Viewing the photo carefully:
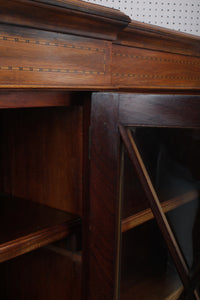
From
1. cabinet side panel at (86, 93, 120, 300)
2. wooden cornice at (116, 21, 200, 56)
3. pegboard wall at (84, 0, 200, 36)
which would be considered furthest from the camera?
pegboard wall at (84, 0, 200, 36)

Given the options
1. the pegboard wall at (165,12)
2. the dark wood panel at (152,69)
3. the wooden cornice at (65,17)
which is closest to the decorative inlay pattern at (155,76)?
the dark wood panel at (152,69)

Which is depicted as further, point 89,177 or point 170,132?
point 89,177

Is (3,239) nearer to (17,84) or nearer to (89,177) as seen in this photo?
(89,177)

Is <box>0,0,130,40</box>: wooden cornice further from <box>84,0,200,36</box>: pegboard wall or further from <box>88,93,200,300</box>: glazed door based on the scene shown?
<box>84,0,200,36</box>: pegboard wall

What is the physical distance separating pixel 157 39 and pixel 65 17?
36 cm

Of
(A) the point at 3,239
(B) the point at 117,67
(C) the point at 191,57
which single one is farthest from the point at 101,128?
(C) the point at 191,57

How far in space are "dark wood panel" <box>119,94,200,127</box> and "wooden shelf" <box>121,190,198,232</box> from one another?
14cm

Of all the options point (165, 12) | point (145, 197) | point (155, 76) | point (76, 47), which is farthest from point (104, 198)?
point (165, 12)

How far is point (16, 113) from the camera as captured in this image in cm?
99

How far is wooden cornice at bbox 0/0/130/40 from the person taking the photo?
1.78ft

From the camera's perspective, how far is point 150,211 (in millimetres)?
642

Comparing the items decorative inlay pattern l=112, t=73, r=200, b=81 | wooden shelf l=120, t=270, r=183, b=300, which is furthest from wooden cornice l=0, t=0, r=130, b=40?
wooden shelf l=120, t=270, r=183, b=300

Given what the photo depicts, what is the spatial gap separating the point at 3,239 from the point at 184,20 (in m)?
1.19

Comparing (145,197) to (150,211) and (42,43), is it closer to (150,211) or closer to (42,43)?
(150,211)
